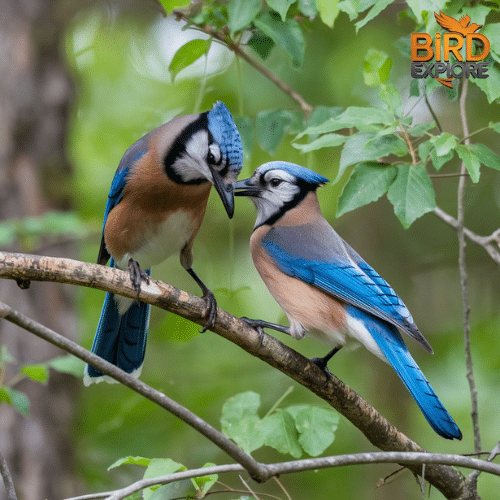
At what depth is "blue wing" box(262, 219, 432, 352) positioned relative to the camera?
304 centimetres

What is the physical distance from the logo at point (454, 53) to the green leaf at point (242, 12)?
2.41 ft

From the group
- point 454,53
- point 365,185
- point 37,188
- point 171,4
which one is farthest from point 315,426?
point 37,188

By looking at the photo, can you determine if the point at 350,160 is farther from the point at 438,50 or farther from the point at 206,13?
the point at 206,13

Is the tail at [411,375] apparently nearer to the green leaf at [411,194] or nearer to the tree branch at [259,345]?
the tree branch at [259,345]

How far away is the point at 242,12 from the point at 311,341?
→ 14.1 ft

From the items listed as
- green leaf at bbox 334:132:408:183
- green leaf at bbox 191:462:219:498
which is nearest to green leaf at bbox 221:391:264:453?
green leaf at bbox 191:462:219:498

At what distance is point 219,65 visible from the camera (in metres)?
6.05

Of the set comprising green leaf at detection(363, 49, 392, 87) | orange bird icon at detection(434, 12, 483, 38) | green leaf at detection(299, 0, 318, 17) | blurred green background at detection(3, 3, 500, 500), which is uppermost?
green leaf at detection(299, 0, 318, 17)

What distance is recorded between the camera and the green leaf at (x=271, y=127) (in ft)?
11.4

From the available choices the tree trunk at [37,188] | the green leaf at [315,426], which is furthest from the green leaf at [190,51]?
the tree trunk at [37,188]

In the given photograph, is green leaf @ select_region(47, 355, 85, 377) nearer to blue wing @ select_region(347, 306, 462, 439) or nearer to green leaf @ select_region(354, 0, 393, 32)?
blue wing @ select_region(347, 306, 462, 439)

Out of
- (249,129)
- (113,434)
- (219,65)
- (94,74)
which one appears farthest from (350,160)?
(94,74)

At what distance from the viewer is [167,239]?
11.9 feet

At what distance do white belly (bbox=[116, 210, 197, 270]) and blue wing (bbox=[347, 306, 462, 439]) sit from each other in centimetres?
99
